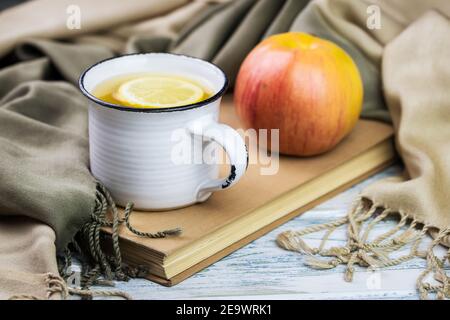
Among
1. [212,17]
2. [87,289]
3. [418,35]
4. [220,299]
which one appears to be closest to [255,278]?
[220,299]

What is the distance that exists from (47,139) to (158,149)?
0.80 feet

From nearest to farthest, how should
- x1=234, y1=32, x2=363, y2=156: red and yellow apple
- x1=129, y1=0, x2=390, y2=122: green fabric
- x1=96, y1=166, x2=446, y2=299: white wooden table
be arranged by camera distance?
x1=96, y1=166, x2=446, y2=299: white wooden table → x1=234, y1=32, x2=363, y2=156: red and yellow apple → x1=129, y1=0, x2=390, y2=122: green fabric

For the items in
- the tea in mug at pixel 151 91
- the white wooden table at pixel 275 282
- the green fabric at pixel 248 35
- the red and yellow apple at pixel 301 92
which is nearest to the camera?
the white wooden table at pixel 275 282

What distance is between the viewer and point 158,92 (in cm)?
108

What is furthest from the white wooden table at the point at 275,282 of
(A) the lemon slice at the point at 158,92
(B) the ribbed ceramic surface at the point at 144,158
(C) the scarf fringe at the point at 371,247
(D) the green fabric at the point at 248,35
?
(D) the green fabric at the point at 248,35

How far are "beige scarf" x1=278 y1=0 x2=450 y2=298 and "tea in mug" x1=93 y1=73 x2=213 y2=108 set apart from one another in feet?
0.75

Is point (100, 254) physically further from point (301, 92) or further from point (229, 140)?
point (301, 92)

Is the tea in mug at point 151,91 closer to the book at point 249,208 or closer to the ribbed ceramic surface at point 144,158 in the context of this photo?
the ribbed ceramic surface at point 144,158

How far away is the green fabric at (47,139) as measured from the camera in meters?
1.00

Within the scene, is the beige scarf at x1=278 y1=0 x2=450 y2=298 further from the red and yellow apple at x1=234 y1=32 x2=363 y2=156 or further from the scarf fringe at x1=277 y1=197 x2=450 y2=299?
the red and yellow apple at x1=234 y1=32 x2=363 y2=156

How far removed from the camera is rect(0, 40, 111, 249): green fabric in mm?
1000

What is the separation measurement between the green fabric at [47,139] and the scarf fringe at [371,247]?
0.93 feet

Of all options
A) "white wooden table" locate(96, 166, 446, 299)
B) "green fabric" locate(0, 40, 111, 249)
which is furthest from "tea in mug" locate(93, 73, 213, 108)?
"white wooden table" locate(96, 166, 446, 299)
